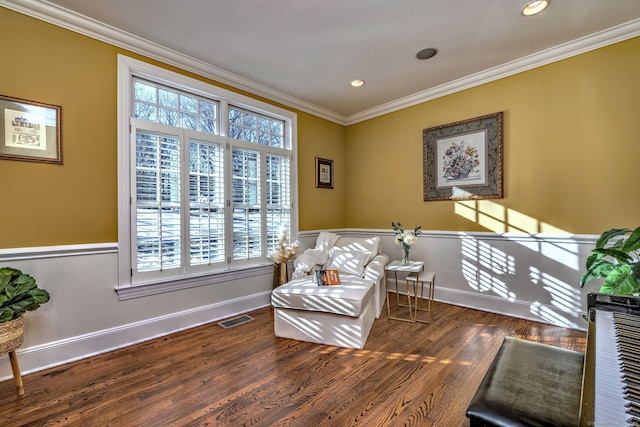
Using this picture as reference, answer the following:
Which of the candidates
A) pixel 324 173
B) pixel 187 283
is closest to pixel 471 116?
pixel 324 173

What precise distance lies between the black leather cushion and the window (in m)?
2.75

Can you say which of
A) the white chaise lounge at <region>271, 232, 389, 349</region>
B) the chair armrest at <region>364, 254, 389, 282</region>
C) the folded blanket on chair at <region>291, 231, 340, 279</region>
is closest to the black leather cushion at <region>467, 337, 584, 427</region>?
the white chaise lounge at <region>271, 232, 389, 349</region>

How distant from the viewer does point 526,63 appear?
118 inches

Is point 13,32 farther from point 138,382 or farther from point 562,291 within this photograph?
point 562,291

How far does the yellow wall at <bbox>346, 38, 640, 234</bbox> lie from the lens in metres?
2.55

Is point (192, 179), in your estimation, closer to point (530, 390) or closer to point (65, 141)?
point (65, 141)

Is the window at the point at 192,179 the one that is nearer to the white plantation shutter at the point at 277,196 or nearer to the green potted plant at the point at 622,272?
the white plantation shutter at the point at 277,196

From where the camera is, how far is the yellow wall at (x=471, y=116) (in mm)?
2156

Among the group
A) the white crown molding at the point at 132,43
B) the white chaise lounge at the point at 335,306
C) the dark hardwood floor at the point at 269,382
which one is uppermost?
the white crown molding at the point at 132,43

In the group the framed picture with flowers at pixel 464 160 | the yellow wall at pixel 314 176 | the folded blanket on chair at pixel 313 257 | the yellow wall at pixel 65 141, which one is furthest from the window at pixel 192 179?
the framed picture with flowers at pixel 464 160

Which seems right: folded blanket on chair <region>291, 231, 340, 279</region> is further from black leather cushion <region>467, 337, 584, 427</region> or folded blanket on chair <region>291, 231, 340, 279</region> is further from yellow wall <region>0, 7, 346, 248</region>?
black leather cushion <region>467, 337, 584, 427</region>

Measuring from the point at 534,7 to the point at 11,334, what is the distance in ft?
14.4

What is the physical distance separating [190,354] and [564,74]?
4420mm

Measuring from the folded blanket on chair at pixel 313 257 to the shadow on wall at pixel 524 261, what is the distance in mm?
1681
